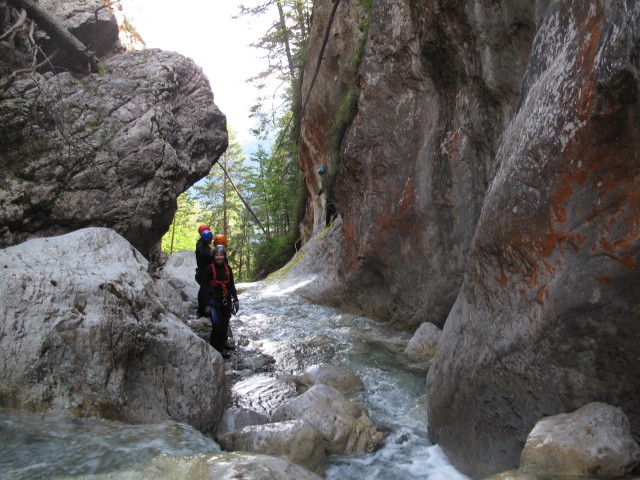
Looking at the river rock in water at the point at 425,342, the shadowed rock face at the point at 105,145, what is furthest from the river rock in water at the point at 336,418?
the shadowed rock face at the point at 105,145

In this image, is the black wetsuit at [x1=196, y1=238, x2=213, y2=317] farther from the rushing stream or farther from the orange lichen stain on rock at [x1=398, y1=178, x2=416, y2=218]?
the orange lichen stain on rock at [x1=398, y1=178, x2=416, y2=218]

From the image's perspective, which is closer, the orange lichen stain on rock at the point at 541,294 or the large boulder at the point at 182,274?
the orange lichen stain on rock at the point at 541,294

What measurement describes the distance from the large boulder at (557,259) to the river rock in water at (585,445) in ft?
0.73

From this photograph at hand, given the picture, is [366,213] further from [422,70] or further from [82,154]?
[82,154]

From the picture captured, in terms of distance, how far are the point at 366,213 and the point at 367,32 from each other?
15.1 feet

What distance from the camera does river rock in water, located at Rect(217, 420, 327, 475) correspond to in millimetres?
4418

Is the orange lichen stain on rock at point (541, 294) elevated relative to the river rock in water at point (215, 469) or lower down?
elevated

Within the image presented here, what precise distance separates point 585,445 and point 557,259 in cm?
131

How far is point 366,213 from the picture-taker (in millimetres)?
11117

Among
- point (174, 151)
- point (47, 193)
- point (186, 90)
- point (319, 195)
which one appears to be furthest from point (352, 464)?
point (319, 195)

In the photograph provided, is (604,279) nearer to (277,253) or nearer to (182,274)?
(182,274)

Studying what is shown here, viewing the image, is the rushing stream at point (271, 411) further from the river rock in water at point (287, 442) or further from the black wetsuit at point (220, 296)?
the black wetsuit at point (220, 296)

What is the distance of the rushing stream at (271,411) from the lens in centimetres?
367

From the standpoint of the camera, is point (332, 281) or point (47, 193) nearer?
point (47, 193)
